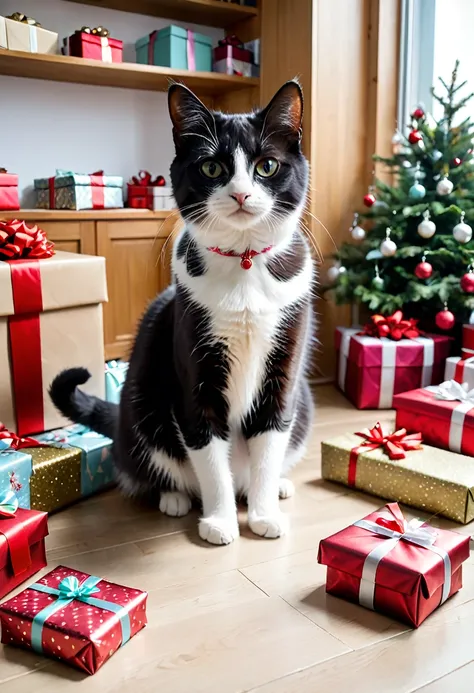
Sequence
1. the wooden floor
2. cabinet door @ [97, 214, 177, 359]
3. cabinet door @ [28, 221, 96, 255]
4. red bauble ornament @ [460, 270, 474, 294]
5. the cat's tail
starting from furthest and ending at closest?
cabinet door @ [97, 214, 177, 359] → cabinet door @ [28, 221, 96, 255] → red bauble ornament @ [460, 270, 474, 294] → the cat's tail → the wooden floor

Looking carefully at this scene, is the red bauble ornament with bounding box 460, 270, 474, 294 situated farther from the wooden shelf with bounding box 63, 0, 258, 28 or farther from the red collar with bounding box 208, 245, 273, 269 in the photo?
the wooden shelf with bounding box 63, 0, 258, 28

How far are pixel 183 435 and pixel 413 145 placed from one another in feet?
4.70

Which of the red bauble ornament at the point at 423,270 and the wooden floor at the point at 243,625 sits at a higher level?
the red bauble ornament at the point at 423,270

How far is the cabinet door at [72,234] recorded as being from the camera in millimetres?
2363

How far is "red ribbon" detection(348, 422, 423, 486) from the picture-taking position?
146cm

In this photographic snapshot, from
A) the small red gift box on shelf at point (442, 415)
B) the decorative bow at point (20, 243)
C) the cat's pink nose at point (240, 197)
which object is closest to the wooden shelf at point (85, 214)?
the decorative bow at point (20, 243)

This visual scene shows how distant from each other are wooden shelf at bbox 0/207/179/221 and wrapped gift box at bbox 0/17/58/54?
530 mm

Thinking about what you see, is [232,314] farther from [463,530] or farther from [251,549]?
[463,530]

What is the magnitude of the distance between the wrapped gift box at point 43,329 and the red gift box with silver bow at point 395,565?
766 mm

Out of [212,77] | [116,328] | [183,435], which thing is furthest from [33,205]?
[183,435]

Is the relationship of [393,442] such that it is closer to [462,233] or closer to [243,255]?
[243,255]

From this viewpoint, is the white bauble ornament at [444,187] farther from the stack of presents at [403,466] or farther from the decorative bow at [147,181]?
the decorative bow at [147,181]

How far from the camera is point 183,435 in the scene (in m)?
1.29

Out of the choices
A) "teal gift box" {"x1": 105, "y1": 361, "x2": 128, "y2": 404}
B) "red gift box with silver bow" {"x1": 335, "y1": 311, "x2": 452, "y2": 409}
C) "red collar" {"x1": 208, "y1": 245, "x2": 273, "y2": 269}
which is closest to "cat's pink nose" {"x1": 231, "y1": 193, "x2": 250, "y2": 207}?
"red collar" {"x1": 208, "y1": 245, "x2": 273, "y2": 269}
